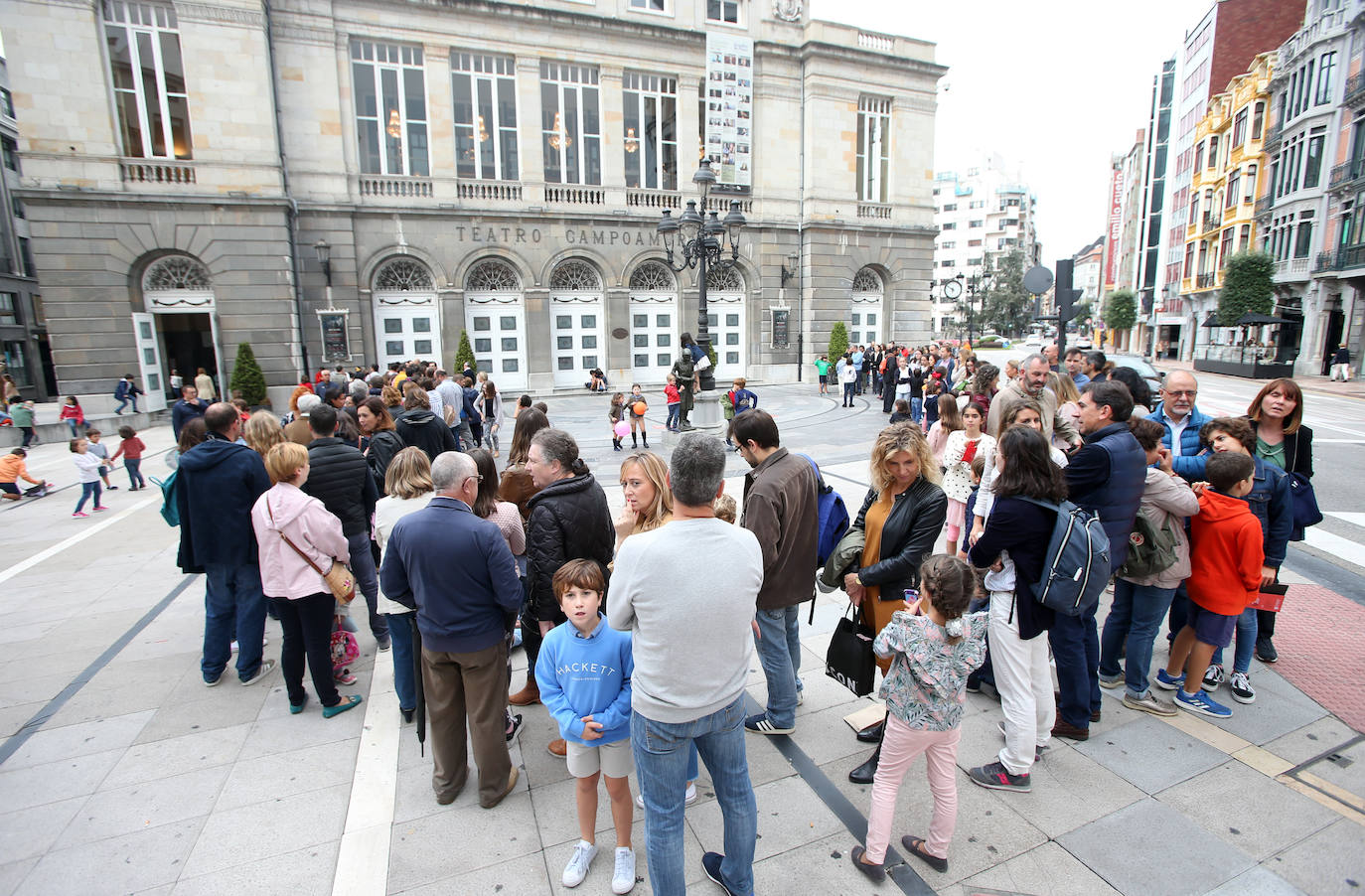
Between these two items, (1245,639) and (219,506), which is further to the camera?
(219,506)

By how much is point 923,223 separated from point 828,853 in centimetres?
2811

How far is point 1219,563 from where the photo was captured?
156 inches

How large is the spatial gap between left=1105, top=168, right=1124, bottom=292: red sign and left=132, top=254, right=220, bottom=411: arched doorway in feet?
306

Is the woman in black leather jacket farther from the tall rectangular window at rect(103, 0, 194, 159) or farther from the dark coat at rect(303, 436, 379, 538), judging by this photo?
the tall rectangular window at rect(103, 0, 194, 159)

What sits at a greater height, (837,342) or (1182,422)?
(837,342)

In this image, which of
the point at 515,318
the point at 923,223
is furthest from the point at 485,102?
the point at 923,223

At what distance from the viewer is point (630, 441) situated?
14.2 m

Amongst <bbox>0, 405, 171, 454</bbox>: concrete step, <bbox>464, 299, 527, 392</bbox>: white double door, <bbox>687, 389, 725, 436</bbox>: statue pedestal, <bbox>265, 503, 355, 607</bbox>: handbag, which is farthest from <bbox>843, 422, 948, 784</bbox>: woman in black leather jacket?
<bbox>464, 299, 527, 392</bbox>: white double door

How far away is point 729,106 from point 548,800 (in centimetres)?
2504

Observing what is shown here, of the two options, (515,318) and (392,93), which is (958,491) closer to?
(515,318)

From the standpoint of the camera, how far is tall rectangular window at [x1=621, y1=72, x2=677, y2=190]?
23.5 m

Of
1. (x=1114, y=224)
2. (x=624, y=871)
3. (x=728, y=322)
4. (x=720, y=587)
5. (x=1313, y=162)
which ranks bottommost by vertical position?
(x=624, y=871)

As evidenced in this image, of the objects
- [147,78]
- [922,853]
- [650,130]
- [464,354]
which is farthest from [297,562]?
[650,130]

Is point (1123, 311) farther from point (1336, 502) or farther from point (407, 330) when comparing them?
point (407, 330)
